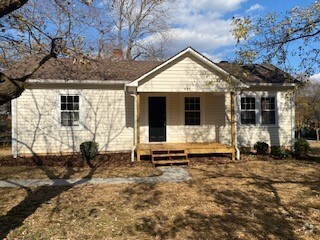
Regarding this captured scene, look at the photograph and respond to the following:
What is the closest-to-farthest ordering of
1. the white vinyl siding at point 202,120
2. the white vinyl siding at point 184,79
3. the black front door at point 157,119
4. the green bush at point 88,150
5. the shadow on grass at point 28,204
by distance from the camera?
the shadow on grass at point 28,204, the white vinyl siding at point 184,79, the green bush at point 88,150, the black front door at point 157,119, the white vinyl siding at point 202,120

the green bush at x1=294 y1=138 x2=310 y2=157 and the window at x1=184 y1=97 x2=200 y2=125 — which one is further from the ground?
the window at x1=184 y1=97 x2=200 y2=125

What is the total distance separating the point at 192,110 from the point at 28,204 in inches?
379

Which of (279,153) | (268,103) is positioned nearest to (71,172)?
(279,153)

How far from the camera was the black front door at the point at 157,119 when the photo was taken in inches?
586

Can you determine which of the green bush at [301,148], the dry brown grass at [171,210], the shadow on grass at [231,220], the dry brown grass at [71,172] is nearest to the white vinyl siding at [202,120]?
the green bush at [301,148]

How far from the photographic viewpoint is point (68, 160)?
12945mm

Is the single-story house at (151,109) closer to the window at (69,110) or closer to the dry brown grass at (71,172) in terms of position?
the window at (69,110)

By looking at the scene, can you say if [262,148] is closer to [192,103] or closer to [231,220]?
[192,103]

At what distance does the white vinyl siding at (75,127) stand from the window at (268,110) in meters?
6.37

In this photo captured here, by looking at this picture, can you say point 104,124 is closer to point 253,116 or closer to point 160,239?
point 253,116

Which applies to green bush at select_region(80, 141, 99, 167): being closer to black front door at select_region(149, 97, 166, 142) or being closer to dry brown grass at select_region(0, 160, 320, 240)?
black front door at select_region(149, 97, 166, 142)

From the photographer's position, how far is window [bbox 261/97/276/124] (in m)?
15.5

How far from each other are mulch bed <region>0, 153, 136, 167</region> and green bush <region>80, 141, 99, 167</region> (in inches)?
8.0

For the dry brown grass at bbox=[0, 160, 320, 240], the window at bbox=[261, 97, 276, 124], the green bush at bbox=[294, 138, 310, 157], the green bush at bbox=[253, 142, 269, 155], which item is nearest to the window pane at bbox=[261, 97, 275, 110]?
the window at bbox=[261, 97, 276, 124]
